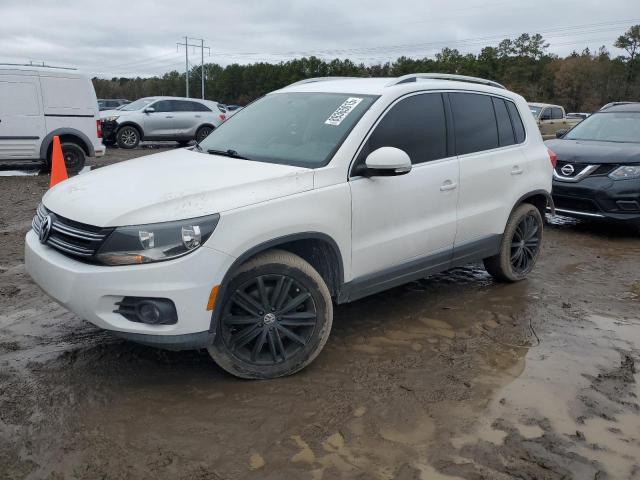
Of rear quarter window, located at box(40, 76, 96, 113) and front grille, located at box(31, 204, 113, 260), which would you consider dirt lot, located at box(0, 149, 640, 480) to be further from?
rear quarter window, located at box(40, 76, 96, 113)

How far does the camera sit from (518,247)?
538 cm

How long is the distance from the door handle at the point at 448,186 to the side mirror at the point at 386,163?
673 millimetres

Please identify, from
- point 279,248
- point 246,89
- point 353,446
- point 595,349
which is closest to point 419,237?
point 279,248

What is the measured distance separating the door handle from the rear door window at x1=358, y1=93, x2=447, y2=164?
0.20m

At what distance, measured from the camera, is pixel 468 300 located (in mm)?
5047

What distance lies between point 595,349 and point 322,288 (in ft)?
6.69

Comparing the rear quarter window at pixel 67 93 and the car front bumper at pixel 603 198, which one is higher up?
the rear quarter window at pixel 67 93

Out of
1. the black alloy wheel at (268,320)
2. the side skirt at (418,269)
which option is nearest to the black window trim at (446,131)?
the side skirt at (418,269)

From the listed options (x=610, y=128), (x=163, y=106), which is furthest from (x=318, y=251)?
(x=163, y=106)

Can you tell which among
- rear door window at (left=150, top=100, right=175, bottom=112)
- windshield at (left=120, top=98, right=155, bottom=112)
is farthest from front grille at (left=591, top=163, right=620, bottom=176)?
windshield at (left=120, top=98, right=155, bottom=112)

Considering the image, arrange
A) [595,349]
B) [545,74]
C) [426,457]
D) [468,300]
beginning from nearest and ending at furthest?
[426,457] < [595,349] < [468,300] < [545,74]

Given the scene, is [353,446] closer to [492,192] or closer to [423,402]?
[423,402]

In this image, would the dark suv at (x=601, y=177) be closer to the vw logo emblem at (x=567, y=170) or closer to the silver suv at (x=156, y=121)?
the vw logo emblem at (x=567, y=170)

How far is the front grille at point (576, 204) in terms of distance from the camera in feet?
24.6
